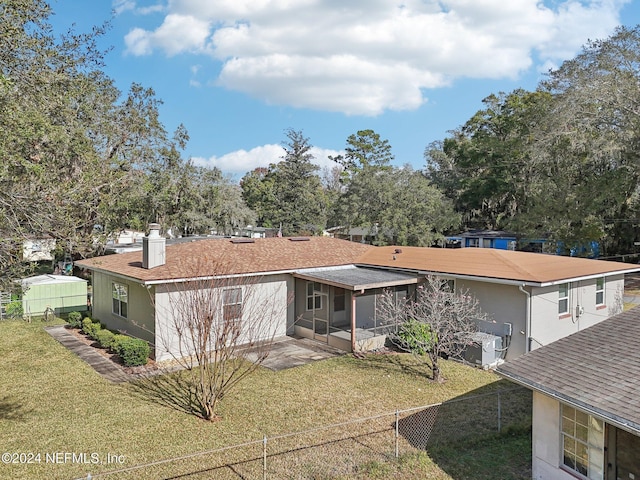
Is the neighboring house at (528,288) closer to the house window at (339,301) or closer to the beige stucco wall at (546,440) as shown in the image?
the house window at (339,301)

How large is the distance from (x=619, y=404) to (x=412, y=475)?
3.60 meters

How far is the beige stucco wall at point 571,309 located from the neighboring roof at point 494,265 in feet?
1.57

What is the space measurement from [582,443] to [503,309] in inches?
309

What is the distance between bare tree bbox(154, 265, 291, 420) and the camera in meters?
10.8

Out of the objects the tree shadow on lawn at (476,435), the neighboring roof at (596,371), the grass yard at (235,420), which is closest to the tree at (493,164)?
the grass yard at (235,420)

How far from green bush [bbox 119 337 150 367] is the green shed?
1027 centimetres

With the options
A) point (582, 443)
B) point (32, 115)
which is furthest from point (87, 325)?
point (582, 443)

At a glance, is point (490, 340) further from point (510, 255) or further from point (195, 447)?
point (195, 447)

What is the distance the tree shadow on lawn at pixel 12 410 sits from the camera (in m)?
10.6

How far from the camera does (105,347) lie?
16328 millimetres

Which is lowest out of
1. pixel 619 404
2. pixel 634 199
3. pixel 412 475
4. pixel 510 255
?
pixel 412 475

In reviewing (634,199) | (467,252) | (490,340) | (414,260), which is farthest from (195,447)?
(634,199)

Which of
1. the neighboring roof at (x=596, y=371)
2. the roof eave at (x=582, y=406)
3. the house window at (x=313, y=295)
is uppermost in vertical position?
the neighboring roof at (x=596, y=371)

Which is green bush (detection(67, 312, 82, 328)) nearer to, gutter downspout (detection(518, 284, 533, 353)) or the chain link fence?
the chain link fence
